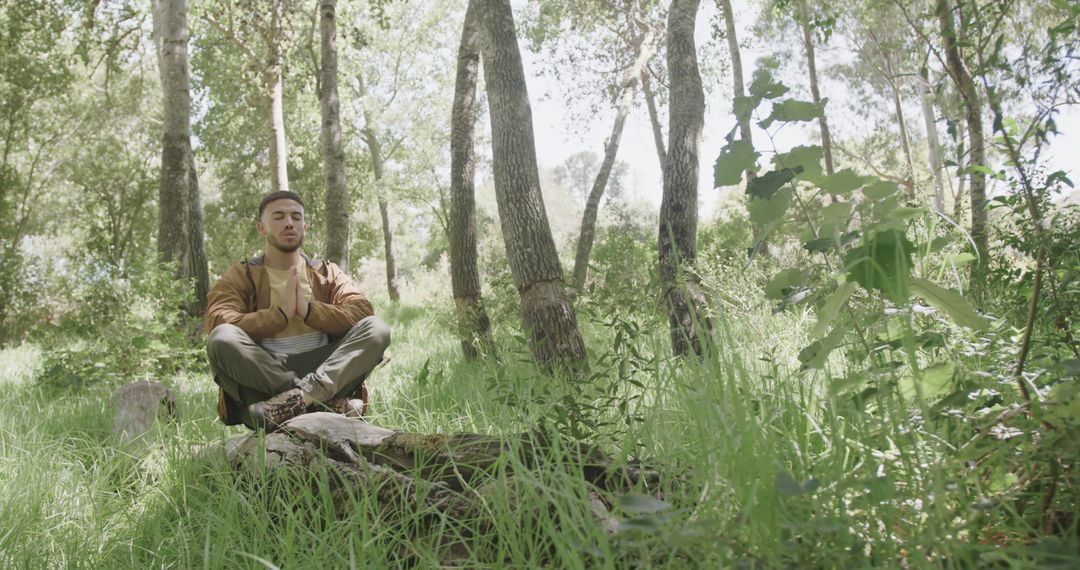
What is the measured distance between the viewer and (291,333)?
4.43 m

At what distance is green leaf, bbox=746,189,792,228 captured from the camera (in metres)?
1.84

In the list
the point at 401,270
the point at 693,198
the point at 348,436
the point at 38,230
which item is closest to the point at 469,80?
the point at 693,198

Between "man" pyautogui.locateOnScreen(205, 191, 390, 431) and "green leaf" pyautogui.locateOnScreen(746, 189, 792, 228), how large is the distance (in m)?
2.86

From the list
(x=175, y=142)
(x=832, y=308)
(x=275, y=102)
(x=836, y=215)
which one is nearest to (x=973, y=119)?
(x=836, y=215)

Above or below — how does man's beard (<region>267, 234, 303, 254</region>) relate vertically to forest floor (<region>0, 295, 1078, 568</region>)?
above

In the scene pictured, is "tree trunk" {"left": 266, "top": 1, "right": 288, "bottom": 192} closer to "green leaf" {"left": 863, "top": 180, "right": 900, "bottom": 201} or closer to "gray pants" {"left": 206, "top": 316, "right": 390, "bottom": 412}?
"gray pants" {"left": 206, "top": 316, "right": 390, "bottom": 412}

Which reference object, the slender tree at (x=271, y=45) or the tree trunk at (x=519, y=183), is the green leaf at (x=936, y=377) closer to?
the tree trunk at (x=519, y=183)

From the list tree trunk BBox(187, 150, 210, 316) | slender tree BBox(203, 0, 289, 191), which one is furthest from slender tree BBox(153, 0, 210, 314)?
slender tree BBox(203, 0, 289, 191)

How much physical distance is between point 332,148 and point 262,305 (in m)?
4.78

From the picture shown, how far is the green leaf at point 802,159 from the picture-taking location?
1.82m

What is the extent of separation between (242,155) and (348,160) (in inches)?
132

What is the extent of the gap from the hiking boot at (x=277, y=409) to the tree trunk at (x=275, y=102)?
780cm

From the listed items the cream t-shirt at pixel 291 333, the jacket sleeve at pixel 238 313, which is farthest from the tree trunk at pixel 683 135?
the jacket sleeve at pixel 238 313

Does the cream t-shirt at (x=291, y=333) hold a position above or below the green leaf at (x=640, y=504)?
above
